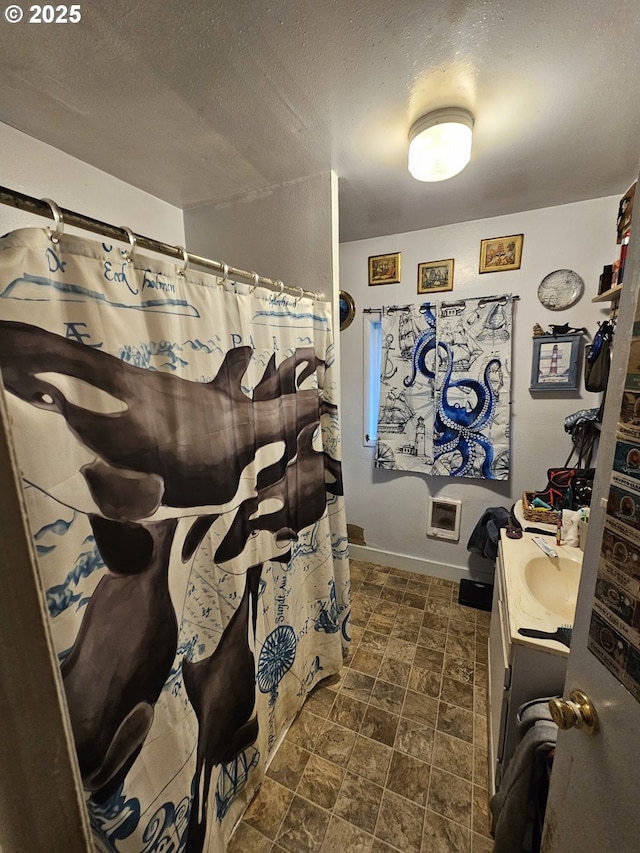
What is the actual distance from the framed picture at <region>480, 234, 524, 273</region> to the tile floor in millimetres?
2261

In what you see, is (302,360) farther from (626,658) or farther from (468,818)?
(468,818)

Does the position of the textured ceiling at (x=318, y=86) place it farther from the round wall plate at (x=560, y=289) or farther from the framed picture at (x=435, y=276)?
the framed picture at (x=435, y=276)

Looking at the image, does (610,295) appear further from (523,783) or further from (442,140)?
(523,783)

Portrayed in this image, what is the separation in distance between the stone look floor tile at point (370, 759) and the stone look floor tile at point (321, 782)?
0.22 ft

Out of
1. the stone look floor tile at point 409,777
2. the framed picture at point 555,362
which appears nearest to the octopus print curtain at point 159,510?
the stone look floor tile at point 409,777

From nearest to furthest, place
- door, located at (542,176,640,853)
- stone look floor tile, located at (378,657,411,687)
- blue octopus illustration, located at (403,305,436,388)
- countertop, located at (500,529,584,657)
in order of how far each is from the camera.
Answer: door, located at (542,176,640,853), countertop, located at (500,529,584,657), stone look floor tile, located at (378,657,411,687), blue octopus illustration, located at (403,305,436,388)

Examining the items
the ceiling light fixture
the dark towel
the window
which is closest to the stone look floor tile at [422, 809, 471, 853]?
the dark towel

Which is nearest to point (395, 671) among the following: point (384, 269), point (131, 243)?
point (131, 243)

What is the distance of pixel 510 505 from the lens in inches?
85.1

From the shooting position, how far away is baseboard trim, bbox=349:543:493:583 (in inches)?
91.5

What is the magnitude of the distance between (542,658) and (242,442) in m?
1.18

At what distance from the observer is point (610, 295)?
1.57 metres

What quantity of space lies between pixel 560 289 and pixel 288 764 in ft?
9.02

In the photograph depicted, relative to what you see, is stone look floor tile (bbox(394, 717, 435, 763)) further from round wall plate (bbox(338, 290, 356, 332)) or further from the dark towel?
round wall plate (bbox(338, 290, 356, 332))
